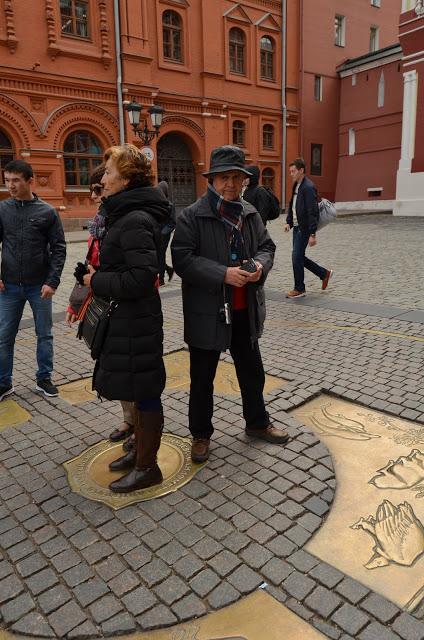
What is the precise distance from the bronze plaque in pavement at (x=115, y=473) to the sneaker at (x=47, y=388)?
0.99 m

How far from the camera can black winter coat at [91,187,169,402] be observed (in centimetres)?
253

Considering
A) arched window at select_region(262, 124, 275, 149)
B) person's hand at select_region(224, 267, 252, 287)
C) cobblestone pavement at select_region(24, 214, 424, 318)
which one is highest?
arched window at select_region(262, 124, 275, 149)

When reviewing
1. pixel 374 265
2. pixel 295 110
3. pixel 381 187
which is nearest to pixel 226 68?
pixel 295 110

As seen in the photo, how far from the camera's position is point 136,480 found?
2.91m

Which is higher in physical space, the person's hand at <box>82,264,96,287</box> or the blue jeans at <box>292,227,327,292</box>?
the person's hand at <box>82,264,96,287</box>

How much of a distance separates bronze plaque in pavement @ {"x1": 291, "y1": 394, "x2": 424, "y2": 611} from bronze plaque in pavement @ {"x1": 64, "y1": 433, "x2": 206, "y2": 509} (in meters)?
0.90

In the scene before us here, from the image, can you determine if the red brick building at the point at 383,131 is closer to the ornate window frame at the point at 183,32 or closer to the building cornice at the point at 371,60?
the building cornice at the point at 371,60

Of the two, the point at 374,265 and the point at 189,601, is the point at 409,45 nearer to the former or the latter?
the point at 374,265

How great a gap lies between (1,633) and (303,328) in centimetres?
476

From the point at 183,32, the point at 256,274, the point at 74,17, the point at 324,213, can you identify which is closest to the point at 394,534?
the point at 256,274

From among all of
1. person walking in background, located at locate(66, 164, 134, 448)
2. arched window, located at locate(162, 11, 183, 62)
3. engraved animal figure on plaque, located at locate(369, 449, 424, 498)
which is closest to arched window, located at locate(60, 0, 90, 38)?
arched window, located at locate(162, 11, 183, 62)

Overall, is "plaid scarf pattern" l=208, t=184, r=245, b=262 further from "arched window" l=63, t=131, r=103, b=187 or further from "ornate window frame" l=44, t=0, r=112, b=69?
"ornate window frame" l=44, t=0, r=112, b=69

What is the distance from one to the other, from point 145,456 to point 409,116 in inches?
1006

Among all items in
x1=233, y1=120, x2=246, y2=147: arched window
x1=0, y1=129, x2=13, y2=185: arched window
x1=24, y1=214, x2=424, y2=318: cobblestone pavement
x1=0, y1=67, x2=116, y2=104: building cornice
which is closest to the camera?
x1=24, y1=214, x2=424, y2=318: cobblestone pavement
